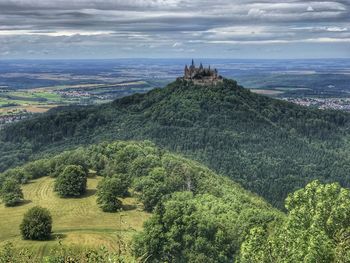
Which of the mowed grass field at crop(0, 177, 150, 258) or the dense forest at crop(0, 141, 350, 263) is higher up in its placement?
the dense forest at crop(0, 141, 350, 263)

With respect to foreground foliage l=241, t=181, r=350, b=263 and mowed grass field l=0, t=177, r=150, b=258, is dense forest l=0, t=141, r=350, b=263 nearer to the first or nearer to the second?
foreground foliage l=241, t=181, r=350, b=263

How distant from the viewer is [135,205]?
102438 mm

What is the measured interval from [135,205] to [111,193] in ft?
19.7

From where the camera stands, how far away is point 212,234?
70.4 metres

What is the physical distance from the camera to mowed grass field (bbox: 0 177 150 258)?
264ft

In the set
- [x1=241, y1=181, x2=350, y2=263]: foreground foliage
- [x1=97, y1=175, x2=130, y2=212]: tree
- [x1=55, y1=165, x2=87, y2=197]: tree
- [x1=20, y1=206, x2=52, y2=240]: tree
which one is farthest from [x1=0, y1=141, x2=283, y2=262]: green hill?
[x1=241, y1=181, x2=350, y2=263]: foreground foliage

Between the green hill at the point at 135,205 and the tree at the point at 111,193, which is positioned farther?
the tree at the point at 111,193

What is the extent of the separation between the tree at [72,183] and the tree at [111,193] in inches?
253

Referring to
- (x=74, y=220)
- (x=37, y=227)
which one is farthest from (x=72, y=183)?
(x=37, y=227)

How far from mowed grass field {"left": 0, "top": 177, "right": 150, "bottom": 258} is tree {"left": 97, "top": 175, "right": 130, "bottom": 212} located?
5.30 ft

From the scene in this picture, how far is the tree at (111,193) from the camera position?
325 ft

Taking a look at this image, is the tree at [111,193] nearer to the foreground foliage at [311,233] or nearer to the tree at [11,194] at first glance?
the tree at [11,194]

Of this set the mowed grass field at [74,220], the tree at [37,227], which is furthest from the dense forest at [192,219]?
the mowed grass field at [74,220]

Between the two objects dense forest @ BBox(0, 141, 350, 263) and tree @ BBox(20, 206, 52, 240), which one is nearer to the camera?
dense forest @ BBox(0, 141, 350, 263)
